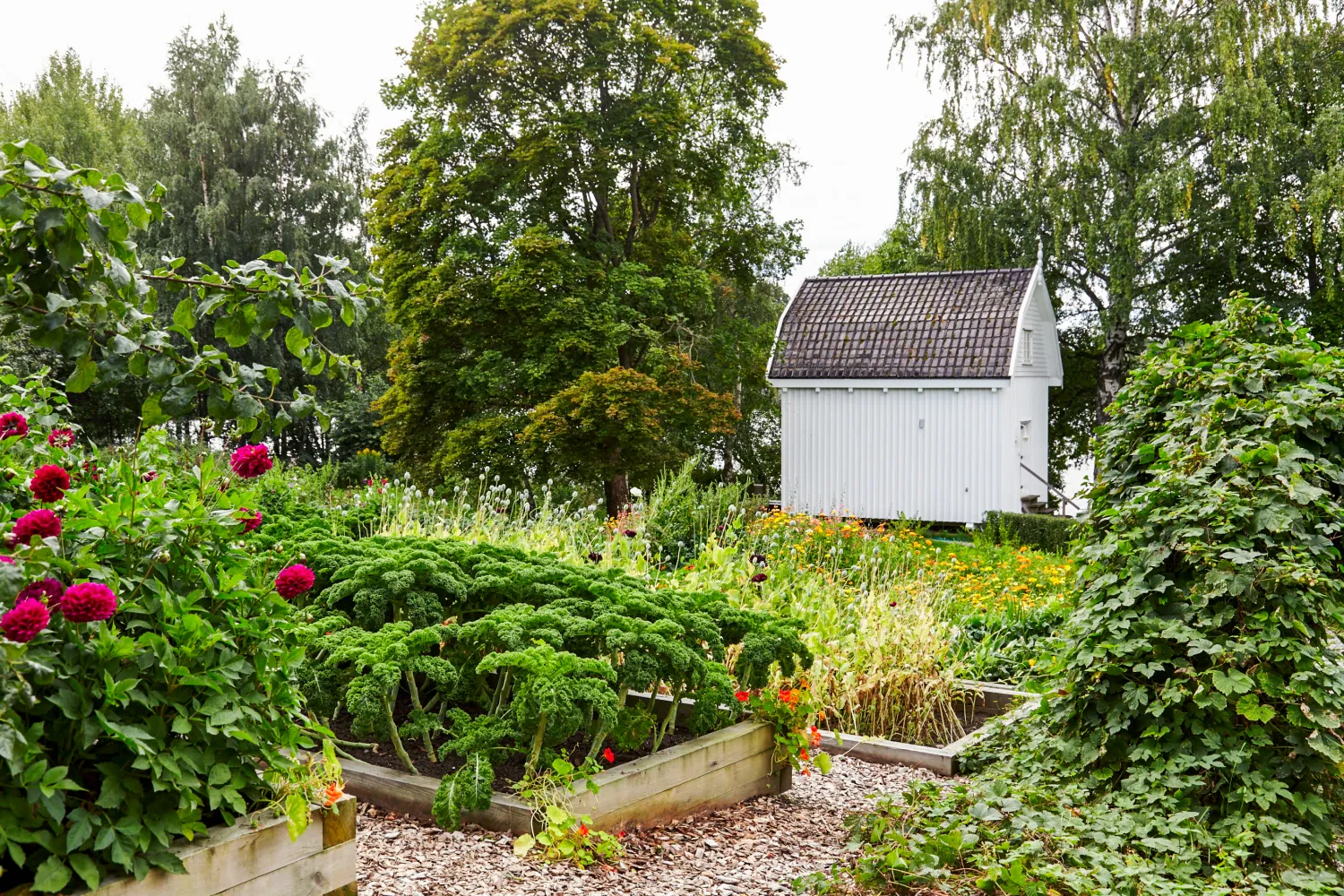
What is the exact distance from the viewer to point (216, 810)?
8.73ft

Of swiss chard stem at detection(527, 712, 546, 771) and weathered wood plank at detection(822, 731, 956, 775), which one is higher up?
swiss chard stem at detection(527, 712, 546, 771)

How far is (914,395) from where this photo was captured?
17.0 meters

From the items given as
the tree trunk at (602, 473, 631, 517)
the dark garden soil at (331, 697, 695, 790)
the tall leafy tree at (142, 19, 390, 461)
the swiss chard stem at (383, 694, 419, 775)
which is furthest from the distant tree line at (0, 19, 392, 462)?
the swiss chard stem at (383, 694, 419, 775)

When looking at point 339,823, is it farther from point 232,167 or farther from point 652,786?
point 232,167

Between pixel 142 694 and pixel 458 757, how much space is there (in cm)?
201

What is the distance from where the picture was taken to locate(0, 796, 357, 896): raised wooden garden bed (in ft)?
7.87

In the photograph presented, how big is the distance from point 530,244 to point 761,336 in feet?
12.3

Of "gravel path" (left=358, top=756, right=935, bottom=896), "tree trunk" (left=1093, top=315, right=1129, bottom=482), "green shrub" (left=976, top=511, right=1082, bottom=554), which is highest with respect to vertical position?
"tree trunk" (left=1093, top=315, right=1129, bottom=482)

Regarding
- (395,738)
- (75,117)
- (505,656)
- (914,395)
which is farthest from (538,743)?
(75,117)

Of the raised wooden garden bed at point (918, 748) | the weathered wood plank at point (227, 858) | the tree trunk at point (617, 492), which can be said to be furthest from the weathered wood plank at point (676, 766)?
the tree trunk at point (617, 492)

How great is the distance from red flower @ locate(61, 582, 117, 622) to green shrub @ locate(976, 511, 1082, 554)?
1287cm

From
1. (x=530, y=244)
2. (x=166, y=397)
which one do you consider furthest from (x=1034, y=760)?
(x=530, y=244)

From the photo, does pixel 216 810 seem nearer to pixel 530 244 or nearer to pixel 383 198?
pixel 530 244

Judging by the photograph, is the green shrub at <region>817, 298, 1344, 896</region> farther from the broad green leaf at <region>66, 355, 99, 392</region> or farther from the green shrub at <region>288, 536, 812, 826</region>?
the broad green leaf at <region>66, 355, 99, 392</region>
